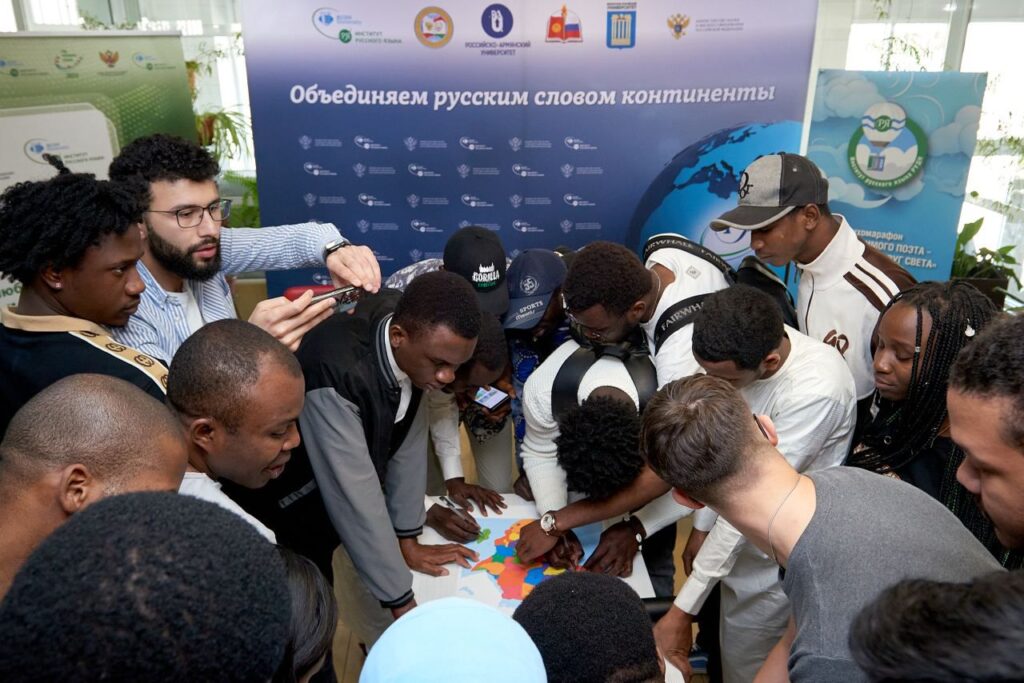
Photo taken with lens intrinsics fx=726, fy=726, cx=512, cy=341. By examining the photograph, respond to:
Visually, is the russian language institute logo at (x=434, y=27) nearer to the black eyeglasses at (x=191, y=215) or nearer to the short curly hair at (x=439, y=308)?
the black eyeglasses at (x=191, y=215)

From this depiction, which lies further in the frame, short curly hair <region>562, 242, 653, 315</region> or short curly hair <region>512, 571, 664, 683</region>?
short curly hair <region>562, 242, 653, 315</region>

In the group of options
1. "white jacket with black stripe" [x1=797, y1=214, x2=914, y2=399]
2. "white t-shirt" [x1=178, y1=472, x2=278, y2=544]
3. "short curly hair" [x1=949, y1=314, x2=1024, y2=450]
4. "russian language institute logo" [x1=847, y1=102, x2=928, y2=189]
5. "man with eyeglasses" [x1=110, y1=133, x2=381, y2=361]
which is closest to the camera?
"short curly hair" [x1=949, y1=314, x2=1024, y2=450]

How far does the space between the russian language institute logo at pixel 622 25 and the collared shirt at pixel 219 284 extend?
8.56 ft

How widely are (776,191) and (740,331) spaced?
1033 mm

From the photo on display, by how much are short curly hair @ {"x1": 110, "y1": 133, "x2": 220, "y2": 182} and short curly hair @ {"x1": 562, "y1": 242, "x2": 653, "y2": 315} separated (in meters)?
1.24

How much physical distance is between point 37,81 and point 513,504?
3509 mm

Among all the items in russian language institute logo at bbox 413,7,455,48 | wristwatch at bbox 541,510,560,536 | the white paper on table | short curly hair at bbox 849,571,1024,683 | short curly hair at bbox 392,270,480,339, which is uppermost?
russian language institute logo at bbox 413,7,455,48

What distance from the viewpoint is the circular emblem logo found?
14.3 ft

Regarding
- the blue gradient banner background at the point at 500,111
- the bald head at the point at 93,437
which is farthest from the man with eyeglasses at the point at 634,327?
the blue gradient banner background at the point at 500,111

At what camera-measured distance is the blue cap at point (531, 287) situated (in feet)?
9.21

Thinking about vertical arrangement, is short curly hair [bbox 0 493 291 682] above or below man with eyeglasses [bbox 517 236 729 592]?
above

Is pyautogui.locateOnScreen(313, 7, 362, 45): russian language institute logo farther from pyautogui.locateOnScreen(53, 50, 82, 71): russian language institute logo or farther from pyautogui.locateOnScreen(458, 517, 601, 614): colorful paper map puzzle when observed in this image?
pyautogui.locateOnScreen(458, 517, 601, 614): colorful paper map puzzle

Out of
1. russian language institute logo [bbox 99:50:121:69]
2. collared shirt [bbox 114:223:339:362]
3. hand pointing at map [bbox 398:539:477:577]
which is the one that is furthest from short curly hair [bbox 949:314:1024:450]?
russian language institute logo [bbox 99:50:121:69]

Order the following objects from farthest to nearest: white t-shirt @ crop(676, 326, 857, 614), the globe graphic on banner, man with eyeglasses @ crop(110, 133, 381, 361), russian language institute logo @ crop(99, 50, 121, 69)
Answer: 1. the globe graphic on banner
2. russian language institute logo @ crop(99, 50, 121, 69)
3. man with eyeglasses @ crop(110, 133, 381, 361)
4. white t-shirt @ crop(676, 326, 857, 614)
